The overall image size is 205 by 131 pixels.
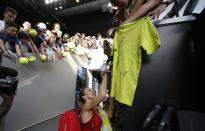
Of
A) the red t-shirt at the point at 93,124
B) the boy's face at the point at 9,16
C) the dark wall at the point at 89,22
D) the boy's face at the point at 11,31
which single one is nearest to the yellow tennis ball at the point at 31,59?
the boy's face at the point at 11,31

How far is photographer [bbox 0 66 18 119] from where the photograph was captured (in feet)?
4.32

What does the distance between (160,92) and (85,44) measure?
6.65 m

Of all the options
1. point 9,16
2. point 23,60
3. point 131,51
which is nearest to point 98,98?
point 131,51

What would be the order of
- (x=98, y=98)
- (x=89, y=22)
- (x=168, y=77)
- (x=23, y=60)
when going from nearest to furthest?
(x=168, y=77), (x=98, y=98), (x=23, y=60), (x=89, y=22)

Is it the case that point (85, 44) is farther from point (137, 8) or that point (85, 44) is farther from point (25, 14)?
point (137, 8)

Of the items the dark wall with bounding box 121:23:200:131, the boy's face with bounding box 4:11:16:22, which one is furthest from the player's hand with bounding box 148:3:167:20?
the boy's face with bounding box 4:11:16:22

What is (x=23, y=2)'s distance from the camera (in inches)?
357

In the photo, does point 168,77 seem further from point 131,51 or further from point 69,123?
point 69,123

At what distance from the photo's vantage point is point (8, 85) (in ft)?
4.35

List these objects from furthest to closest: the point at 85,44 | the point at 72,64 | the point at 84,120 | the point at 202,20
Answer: the point at 85,44
the point at 72,64
the point at 84,120
the point at 202,20

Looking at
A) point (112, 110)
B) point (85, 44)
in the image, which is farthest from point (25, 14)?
point (112, 110)

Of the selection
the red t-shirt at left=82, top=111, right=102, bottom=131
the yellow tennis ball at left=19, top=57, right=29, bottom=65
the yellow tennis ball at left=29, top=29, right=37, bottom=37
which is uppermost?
the yellow tennis ball at left=29, top=29, right=37, bottom=37

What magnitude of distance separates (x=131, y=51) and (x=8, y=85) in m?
0.93

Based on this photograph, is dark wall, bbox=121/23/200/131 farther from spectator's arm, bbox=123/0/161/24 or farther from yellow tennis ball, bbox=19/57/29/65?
yellow tennis ball, bbox=19/57/29/65
